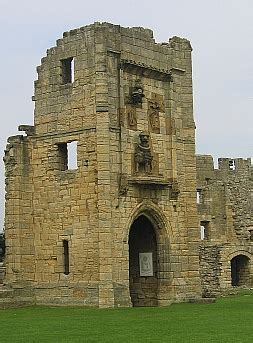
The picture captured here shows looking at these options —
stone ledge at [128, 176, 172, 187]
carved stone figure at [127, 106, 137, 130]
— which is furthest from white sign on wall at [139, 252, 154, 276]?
carved stone figure at [127, 106, 137, 130]

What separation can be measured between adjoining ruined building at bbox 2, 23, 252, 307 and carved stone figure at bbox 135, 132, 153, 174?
0.04 meters

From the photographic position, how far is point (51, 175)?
1117 inches

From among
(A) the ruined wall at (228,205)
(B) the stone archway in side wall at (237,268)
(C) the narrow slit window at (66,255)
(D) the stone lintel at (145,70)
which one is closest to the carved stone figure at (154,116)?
(D) the stone lintel at (145,70)

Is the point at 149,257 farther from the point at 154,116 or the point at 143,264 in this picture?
the point at 154,116

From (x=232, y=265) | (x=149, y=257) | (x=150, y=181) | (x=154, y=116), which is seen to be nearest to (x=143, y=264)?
(x=149, y=257)

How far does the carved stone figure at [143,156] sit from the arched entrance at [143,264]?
180cm

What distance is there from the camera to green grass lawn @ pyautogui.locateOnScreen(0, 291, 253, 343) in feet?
54.9

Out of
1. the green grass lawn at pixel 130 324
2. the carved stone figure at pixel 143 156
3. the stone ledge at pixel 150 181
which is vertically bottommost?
the green grass lawn at pixel 130 324

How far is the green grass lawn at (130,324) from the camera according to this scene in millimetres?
16719

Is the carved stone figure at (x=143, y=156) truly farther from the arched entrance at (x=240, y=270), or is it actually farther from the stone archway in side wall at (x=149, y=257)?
the arched entrance at (x=240, y=270)

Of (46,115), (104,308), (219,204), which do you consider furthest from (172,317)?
(219,204)

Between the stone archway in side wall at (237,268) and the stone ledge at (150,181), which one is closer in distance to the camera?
the stone ledge at (150,181)

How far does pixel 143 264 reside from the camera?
2984cm

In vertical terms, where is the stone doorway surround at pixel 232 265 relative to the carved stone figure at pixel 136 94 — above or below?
below
